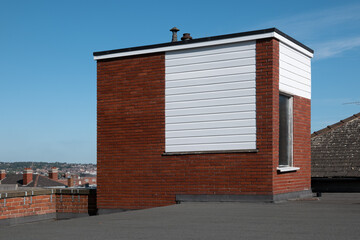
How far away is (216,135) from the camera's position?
44.9 feet

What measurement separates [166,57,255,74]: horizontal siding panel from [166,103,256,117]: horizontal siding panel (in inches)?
42.2

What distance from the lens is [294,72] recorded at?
573 inches

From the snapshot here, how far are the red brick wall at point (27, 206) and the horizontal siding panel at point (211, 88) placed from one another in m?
5.83

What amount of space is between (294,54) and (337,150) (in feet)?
21.0

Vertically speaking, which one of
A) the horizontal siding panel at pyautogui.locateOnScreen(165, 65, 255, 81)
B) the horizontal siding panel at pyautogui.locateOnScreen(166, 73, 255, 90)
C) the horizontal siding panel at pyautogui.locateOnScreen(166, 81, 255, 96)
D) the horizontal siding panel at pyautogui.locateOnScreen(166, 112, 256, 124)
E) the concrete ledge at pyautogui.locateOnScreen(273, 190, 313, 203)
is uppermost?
the horizontal siding panel at pyautogui.locateOnScreen(165, 65, 255, 81)

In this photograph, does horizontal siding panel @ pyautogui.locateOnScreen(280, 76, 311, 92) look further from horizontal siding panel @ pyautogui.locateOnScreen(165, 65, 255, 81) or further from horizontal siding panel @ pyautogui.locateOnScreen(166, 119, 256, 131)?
horizontal siding panel @ pyautogui.locateOnScreen(166, 119, 256, 131)

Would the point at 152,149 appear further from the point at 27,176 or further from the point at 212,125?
the point at 27,176

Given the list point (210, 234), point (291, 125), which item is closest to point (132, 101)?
point (291, 125)

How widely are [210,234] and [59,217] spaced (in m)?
10.6

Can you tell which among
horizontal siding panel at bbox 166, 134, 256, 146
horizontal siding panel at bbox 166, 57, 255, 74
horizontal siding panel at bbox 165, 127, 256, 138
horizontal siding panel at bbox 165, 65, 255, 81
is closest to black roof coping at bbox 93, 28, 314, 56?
horizontal siding panel at bbox 166, 57, 255, 74

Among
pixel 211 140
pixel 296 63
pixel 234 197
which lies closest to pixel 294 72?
pixel 296 63

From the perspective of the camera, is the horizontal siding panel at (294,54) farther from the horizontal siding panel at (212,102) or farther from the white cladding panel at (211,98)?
the horizontal siding panel at (212,102)

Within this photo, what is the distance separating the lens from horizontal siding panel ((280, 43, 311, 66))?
540 inches

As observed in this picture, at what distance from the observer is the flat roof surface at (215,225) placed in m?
7.51
